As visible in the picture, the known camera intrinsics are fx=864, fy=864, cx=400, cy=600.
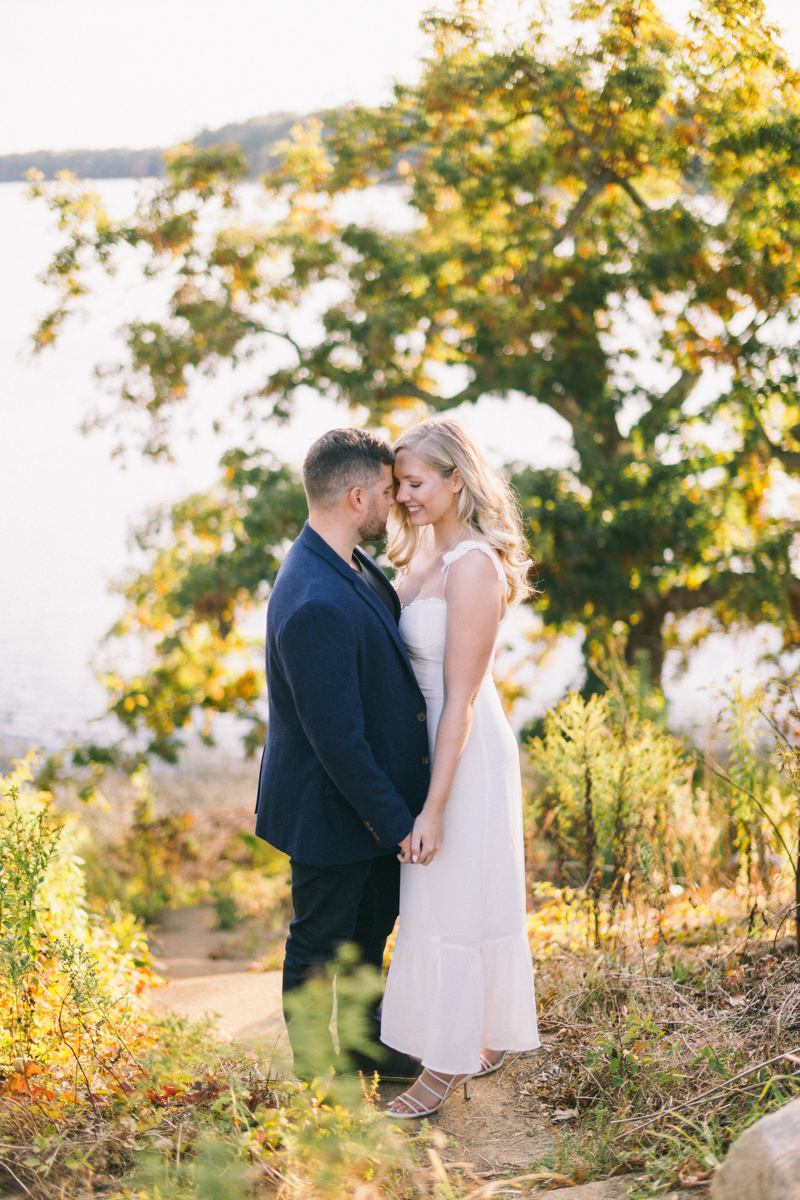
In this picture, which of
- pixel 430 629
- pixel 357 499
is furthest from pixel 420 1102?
pixel 357 499

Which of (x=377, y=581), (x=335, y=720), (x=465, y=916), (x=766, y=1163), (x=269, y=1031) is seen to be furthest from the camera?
(x=269, y=1031)

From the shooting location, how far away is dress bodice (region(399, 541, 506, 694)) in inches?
104

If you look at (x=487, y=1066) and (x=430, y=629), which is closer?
(x=430, y=629)

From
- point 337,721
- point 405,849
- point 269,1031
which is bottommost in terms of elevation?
point 269,1031

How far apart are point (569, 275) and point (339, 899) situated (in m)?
5.83

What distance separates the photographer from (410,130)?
6594mm

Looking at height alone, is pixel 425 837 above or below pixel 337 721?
below

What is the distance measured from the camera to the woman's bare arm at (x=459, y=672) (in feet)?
8.37

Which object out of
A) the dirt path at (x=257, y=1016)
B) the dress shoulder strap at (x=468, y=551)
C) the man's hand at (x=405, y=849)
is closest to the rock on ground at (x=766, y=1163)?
the dirt path at (x=257, y=1016)

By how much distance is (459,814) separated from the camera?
8.75 feet

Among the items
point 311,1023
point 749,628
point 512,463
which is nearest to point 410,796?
point 311,1023

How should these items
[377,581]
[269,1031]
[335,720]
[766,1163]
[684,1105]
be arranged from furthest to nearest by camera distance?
1. [269,1031]
2. [377,581]
3. [335,720]
4. [684,1105]
5. [766,1163]

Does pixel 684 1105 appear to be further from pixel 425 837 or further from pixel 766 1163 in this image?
pixel 425 837

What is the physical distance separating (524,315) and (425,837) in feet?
17.6
